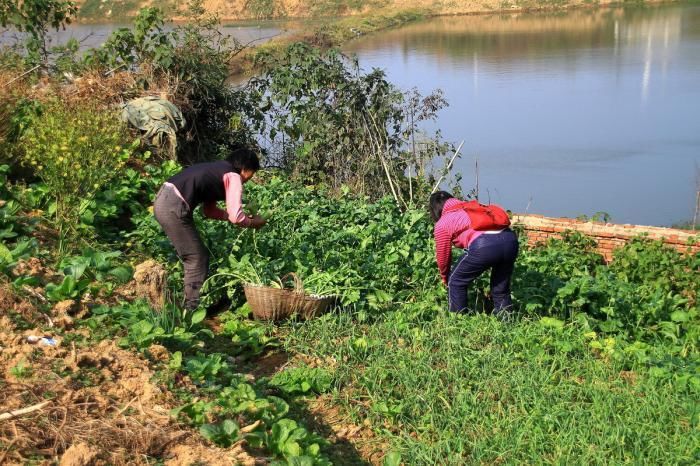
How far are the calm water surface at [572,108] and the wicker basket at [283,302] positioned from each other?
259 inches

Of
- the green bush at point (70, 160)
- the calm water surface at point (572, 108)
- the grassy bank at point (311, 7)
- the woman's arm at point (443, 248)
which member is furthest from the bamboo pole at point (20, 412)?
the grassy bank at point (311, 7)

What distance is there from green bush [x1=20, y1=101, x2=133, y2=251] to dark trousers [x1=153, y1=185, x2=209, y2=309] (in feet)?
3.77

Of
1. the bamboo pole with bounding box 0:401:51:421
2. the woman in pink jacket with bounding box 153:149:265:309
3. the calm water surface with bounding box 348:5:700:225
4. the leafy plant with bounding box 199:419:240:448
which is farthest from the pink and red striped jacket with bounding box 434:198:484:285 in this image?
the calm water surface with bounding box 348:5:700:225

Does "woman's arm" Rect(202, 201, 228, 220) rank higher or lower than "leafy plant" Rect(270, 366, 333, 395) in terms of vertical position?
higher

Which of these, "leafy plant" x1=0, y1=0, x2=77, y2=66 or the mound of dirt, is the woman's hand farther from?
"leafy plant" x1=0, y1=0, x2=77, y2=66

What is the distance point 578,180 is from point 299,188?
224 inches

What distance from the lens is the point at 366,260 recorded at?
6.54 m

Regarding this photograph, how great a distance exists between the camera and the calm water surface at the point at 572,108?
12.4m

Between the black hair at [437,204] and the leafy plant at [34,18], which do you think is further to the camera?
the leafy plant at [34,18]

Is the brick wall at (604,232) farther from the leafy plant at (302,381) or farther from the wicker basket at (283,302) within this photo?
the leafy plant at (302,381)

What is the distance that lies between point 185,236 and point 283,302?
0.82m

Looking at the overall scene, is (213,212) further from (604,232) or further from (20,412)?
(604,232)

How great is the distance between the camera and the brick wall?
7953mm

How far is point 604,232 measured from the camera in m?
8.25
